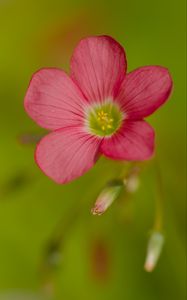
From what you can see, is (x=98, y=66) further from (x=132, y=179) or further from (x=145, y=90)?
(x=132, y=179)

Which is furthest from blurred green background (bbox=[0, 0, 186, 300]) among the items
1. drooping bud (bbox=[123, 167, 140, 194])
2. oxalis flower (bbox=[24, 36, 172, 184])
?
oxalis flower (bbox=[24, 36, 172, 184])

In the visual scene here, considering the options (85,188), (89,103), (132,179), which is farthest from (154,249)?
(85,188)

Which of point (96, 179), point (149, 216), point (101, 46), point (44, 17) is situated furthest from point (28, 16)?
point (101, 46)

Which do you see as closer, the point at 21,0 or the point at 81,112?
the point at 81,112

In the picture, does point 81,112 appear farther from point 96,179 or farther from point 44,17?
point 44,17

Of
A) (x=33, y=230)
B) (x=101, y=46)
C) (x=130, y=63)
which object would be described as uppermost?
(x=101, y=46)

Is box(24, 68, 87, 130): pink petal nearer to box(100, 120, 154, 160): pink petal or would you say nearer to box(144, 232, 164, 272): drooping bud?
box(100, 120, 154, 160): pink petal
